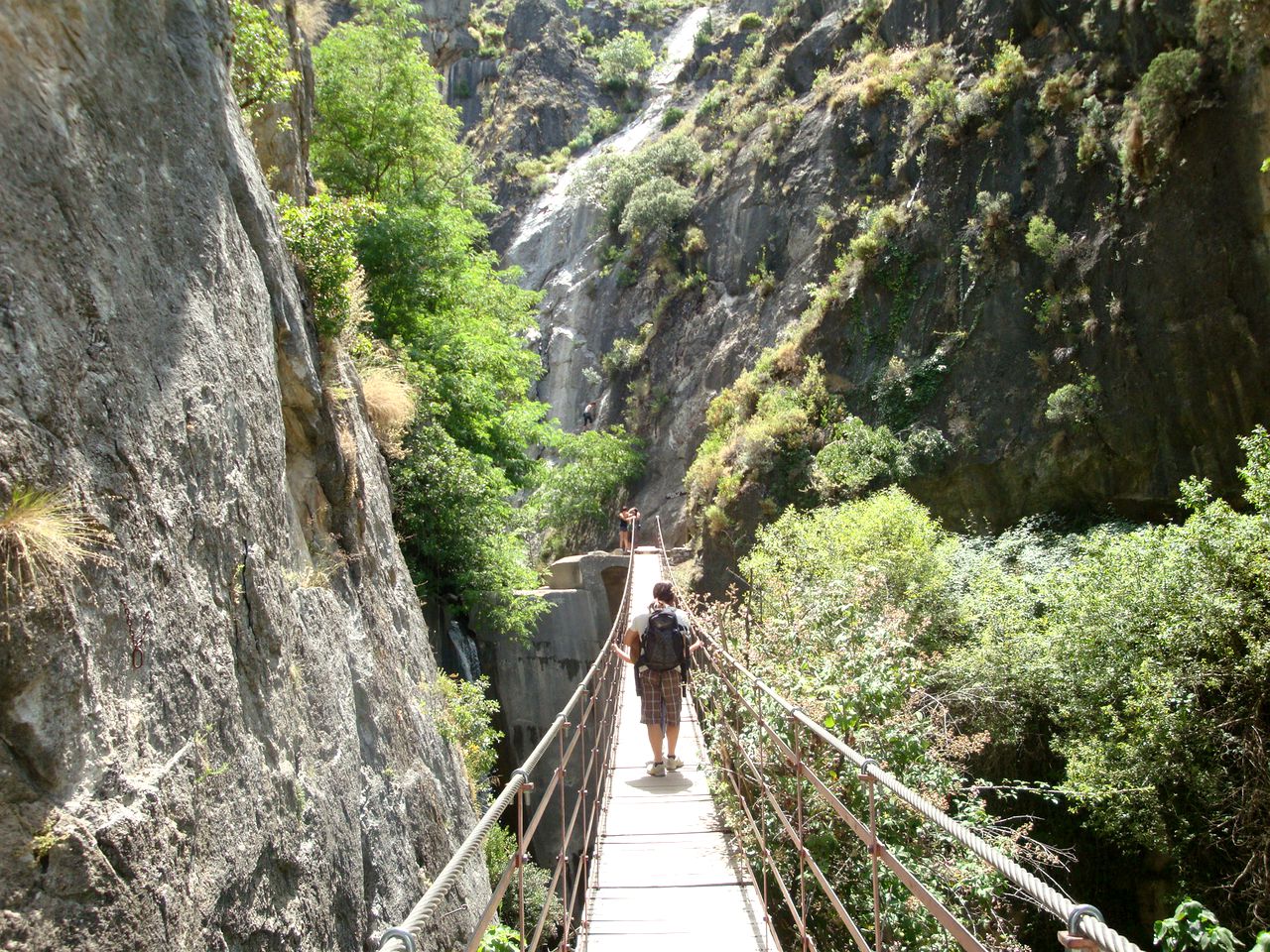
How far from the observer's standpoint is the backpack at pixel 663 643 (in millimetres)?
6770

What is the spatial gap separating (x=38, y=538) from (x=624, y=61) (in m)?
49.0

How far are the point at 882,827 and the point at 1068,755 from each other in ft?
15.7

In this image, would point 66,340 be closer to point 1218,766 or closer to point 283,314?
point 283,314

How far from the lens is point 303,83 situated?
1077cm

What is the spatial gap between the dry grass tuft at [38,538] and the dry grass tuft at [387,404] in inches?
257

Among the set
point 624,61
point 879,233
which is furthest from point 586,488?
point 624,61

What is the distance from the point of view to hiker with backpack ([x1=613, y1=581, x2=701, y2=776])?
6.80 metres

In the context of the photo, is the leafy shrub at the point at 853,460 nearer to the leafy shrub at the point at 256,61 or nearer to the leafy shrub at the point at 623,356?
the leafy shrub at the point at 256,61

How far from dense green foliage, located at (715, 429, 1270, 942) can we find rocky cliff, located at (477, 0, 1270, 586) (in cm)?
468

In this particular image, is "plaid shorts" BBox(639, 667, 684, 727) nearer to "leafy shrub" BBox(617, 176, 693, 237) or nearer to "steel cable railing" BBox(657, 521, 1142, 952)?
"steel cable railing" BBox(657, 521, 1142, 952)

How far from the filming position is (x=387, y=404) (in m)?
10.0

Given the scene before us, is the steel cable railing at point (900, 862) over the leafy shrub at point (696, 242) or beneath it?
beneath

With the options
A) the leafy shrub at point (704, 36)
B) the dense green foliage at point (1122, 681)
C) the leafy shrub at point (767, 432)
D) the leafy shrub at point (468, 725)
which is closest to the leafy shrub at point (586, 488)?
the leafy shrub at point (767, 432)

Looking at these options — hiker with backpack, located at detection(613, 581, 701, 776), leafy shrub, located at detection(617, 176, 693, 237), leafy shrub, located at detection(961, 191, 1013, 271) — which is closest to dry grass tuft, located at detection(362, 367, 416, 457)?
hiker with backpack, located at detection(613, 581, 701, 776)
